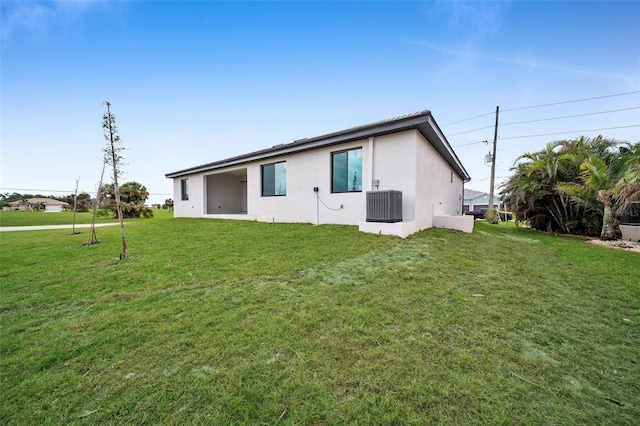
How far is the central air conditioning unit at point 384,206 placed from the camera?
6777 millimetres

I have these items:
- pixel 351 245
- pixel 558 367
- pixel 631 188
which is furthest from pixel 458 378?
pixel 631 188

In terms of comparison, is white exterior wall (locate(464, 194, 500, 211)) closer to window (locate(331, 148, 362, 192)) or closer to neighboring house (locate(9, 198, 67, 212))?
window (locate(331, 148, 362, 192))

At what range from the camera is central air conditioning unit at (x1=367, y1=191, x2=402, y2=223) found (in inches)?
267

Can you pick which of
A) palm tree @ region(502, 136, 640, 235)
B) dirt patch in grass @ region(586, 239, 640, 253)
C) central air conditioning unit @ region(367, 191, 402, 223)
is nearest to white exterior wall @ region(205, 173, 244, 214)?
central air conditioning unit @ region(367, 191, 402, 223)

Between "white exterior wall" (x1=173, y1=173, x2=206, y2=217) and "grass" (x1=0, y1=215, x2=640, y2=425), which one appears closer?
"grass" (x1=0, y1=215, x2=640, y2=425)

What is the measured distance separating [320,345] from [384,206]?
531 cm

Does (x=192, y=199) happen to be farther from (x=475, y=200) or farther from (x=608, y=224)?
(x=475, y=200)

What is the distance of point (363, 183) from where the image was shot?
325 inches

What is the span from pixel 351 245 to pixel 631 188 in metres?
8.73

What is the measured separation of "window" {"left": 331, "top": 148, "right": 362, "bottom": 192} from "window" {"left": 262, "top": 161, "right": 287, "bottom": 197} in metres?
2.68

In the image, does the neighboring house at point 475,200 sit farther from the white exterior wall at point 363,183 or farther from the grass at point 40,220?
the grass at point 40,220

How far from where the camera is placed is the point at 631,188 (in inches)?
277

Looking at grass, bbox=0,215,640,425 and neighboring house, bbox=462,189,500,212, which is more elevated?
neighboring house, bbox=462,189,500,212

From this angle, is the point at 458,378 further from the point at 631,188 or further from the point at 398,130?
the point at 631,188
